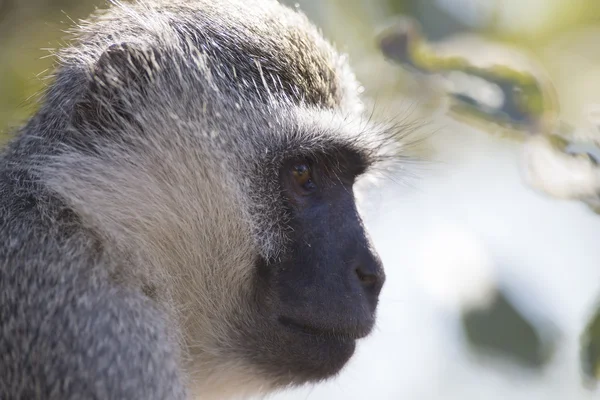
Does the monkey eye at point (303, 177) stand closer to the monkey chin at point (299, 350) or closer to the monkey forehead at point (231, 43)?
the monkey forehead at point (231, 43)

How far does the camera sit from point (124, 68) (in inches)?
155

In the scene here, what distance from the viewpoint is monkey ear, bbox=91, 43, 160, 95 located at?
12.7 feet

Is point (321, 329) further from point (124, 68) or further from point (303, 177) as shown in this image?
point (124, 68)

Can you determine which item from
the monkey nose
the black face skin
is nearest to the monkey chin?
the black face skin

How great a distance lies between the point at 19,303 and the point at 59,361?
291 millimetres

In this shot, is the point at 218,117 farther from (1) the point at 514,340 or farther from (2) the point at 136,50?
(1) the point at 514,340

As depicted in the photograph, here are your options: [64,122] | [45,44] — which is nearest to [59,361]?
[64,122]

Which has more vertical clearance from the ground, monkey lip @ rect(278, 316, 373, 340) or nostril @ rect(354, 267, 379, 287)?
nostril @ rect(354, 267, 379, 287)

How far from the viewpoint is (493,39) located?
512 cm

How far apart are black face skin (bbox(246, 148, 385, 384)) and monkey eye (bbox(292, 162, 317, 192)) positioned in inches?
1.5

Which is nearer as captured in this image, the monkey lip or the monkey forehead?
the monkey lip

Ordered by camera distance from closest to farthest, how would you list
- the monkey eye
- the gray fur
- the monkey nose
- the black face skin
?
the gray fur, the black face skin, the monkey nose, the monkey eye

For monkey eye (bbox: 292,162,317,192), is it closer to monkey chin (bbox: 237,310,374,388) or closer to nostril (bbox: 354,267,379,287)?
nostril (bbox: 354,267,379,287)

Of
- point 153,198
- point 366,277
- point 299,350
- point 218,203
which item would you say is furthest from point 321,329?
point 153,198
